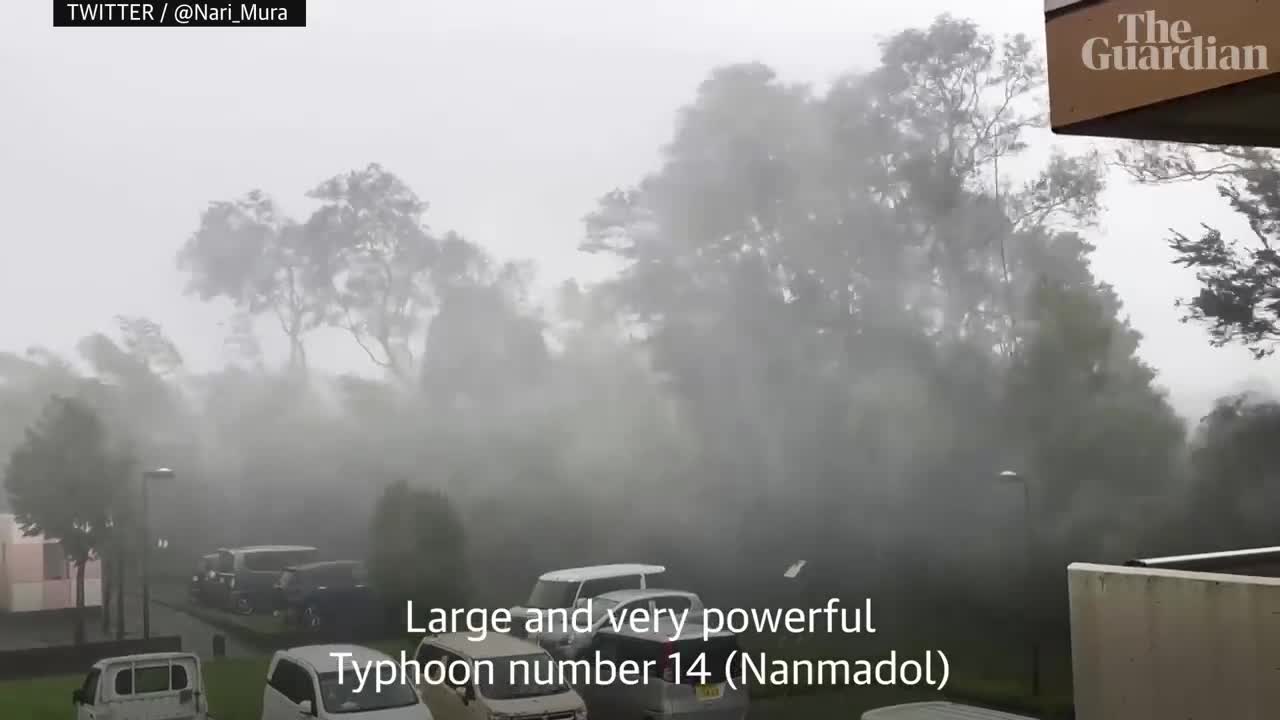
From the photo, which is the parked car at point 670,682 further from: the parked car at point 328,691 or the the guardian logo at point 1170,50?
the the guardian logo at point 1170,50

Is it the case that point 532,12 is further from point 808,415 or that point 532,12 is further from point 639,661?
point 639,661

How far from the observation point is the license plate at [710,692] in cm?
579

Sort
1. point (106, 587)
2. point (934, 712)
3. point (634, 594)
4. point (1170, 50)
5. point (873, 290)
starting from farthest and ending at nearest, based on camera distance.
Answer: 1. point (873, 290)
2. point (634, 594)
3. point (934, 712)
4. point (106, 587)
5. point (1170, 50)

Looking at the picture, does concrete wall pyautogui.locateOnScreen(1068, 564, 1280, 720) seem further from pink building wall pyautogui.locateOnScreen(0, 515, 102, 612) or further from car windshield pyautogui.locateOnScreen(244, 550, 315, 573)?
pink building wall pyautogui.locateOnScreen(0, 515, 102, 612)

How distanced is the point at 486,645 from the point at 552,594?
42 centimetres

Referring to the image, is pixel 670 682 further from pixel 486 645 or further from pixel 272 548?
pixel 272 548

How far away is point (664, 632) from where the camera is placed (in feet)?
19.1

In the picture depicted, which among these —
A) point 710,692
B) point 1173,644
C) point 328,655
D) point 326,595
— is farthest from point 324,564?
point 1173,644

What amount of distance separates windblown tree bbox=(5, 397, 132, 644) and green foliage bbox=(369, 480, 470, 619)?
1.13 meters

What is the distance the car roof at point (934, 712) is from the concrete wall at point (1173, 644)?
1.45 m

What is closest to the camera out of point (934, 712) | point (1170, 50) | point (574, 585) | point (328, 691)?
point (1170, 50)

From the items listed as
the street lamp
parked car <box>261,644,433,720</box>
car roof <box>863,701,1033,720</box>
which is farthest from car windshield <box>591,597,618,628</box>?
the street lamp

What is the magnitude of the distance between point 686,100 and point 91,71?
2.71 metres

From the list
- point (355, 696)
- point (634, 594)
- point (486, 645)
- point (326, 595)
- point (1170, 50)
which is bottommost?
point (355, 696)
